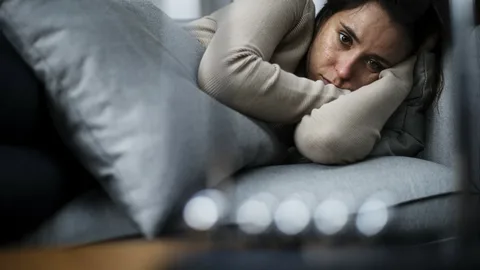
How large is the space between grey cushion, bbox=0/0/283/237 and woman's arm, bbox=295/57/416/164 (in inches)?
5.1

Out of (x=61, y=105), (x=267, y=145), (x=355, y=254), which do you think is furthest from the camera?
(x=267, y=145)

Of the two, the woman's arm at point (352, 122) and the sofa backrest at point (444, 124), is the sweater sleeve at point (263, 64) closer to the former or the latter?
the woman's arm at point (352, 122)

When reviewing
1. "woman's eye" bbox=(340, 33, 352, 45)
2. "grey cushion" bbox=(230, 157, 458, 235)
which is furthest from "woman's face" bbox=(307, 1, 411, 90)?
"grey cushion" bbox=(230, 157, 458, 235)

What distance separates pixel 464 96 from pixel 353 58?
14.9 inches

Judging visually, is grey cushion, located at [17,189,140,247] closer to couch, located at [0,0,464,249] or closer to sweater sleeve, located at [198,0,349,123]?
couch, located at [0,0,464,249]

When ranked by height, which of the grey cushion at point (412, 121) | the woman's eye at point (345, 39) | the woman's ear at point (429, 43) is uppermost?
the woman's ear at point (429, 43)

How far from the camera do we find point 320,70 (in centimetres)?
97

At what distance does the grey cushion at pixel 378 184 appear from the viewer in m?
0.76

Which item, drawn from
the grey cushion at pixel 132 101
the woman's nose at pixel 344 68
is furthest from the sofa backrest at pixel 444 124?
the grey cushion at pixel 132 101

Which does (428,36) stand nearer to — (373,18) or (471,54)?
(373,18)

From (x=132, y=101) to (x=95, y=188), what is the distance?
0.37ft

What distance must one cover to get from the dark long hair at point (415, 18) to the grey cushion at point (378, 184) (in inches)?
5.8

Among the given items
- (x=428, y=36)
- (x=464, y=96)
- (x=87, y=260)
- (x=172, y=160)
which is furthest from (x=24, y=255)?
(x=428, y=36)

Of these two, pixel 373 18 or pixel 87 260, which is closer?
pixel 87 260
